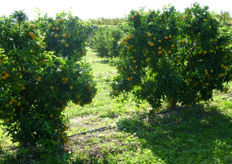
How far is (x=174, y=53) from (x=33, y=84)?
3634 mm

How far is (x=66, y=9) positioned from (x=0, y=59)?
2.63 metres

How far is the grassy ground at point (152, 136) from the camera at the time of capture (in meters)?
4.66

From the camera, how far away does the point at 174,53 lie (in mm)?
6059

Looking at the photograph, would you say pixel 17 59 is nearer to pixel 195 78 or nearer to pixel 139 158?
pixel 139 158

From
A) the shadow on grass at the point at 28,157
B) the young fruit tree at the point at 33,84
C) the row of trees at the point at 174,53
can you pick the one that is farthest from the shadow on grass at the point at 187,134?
the young fruit tree at the point at 33,84

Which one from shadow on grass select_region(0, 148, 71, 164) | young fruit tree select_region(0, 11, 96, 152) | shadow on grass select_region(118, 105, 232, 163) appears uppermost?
young fruit tree select_region(0, 11, 96, 152)

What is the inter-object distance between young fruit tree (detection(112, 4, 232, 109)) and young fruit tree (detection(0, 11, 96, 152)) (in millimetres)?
1792

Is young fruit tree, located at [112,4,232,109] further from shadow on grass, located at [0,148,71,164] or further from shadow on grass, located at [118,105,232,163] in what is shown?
shadow on grass, located at [0,148,71,164]

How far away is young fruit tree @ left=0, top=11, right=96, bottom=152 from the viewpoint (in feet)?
13.3

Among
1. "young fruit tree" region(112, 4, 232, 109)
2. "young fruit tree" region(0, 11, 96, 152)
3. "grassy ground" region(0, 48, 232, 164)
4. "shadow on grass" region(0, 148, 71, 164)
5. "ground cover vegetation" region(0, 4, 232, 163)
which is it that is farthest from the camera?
"young fruit tree" region(112, 4, 232, 109)

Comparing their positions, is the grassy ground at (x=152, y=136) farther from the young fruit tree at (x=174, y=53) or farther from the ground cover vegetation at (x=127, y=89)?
the young fruit tree at (x=174, y=53)

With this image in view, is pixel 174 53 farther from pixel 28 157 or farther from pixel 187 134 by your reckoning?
pixel 28 157

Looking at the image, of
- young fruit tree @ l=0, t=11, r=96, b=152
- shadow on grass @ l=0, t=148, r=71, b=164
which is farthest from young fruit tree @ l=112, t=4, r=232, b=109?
shadow on grass @ l=0, t=148, r=71, b=164

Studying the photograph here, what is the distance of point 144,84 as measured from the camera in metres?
6.05
